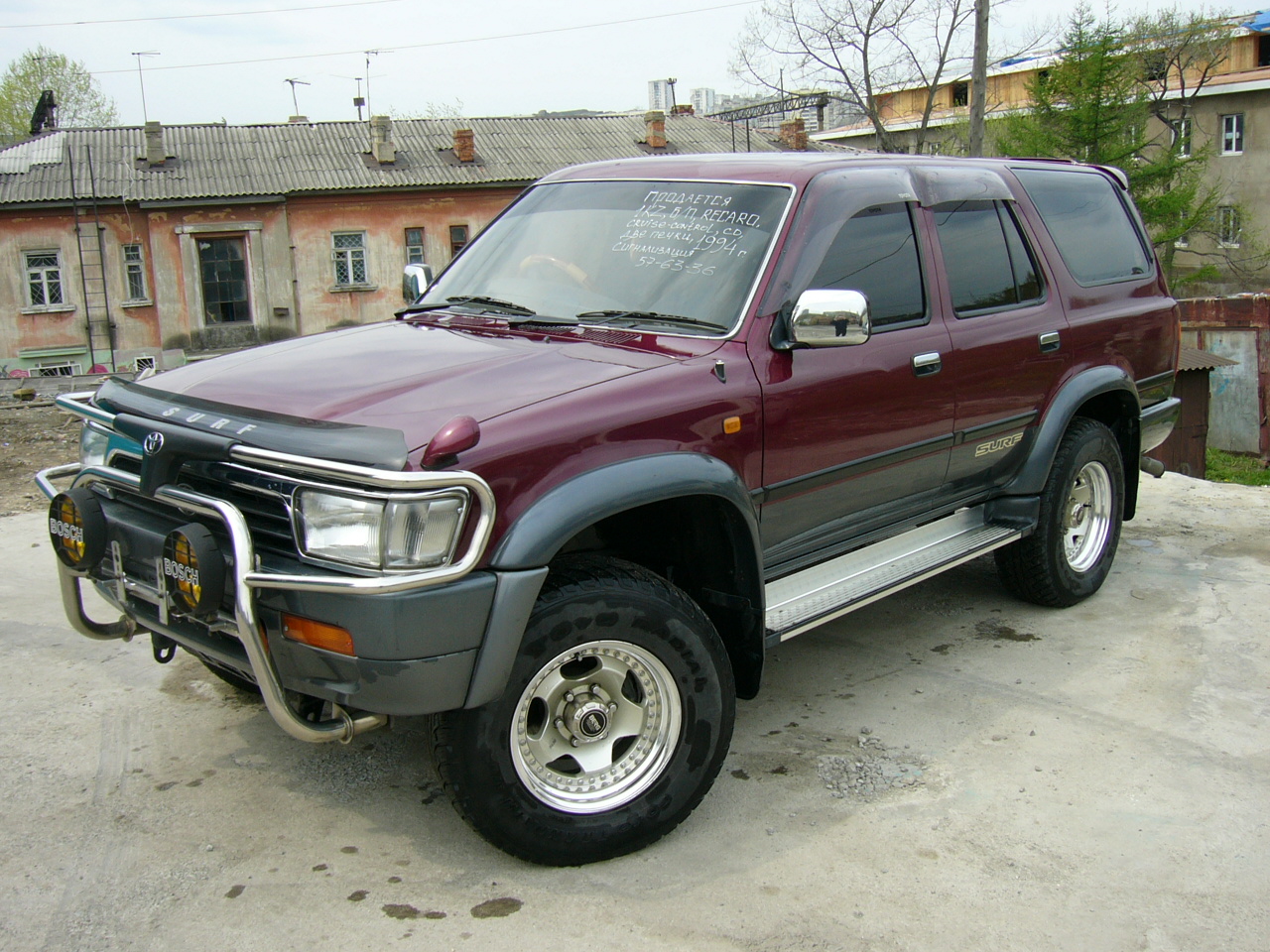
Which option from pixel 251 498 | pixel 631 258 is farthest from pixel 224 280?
pixel 251 498

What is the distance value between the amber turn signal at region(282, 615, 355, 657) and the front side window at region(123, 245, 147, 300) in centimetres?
3353

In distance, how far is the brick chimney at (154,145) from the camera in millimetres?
33062

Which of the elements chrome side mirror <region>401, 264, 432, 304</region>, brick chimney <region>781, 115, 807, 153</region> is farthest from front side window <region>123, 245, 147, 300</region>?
chrome side mirror <region>401, 264, 432, 304</region>

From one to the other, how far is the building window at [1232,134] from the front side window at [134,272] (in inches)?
1636

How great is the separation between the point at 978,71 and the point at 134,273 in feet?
81.1

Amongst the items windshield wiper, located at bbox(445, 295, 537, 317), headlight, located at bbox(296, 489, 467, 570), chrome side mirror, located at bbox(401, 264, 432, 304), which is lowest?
headlight, located at bbox(296, 489, 467, 570)

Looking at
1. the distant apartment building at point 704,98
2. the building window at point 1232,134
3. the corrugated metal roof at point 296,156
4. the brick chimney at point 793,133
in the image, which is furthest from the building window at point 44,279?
the distant apartment building at point 704,98

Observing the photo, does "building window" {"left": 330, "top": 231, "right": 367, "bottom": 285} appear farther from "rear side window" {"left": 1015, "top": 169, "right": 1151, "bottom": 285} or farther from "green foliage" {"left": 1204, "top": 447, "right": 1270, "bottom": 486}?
"rear side window" {"left": 1015, "top": 169, "right": 1151, "bottom": 285}

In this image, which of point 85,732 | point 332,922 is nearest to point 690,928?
point 332,922

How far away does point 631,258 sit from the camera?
3996 millimetres

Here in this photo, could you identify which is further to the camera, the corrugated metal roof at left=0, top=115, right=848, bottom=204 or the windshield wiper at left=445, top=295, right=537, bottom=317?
the corrugated metal roof at left=0, top=115, right=848, bottom=204

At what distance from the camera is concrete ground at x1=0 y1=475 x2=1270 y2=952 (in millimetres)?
2951

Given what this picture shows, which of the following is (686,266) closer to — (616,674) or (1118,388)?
(616,674)

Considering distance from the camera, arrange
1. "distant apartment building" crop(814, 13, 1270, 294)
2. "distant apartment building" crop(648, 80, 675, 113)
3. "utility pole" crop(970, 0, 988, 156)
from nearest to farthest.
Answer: "utility pole" crop(970, 0, 988, 156)
"distant apartment building" crop(814, 13, 1270, 294)
"distant apartment building" crop(648, 80, 675, 113)
